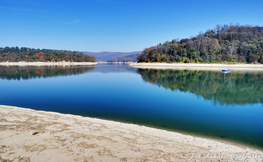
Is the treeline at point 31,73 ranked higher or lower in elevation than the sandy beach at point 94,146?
higher

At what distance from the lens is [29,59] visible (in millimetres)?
109188

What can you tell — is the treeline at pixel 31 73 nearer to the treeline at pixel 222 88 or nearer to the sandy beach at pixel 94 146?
the treeline at pixel 222 88

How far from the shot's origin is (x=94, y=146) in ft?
13.1

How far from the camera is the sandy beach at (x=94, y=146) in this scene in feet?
11.5

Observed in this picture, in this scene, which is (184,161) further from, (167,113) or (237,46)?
(237,46)

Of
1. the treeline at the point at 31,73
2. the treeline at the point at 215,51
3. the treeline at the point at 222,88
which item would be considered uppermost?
the treeline at the point at 215,51

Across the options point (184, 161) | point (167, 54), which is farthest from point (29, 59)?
point (184, 161)

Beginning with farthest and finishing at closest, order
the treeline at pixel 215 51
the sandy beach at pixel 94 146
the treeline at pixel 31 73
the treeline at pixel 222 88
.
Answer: the treeline at pixel 215 51
the treeline at pixel 31 73
the treeline at pixel 222 88
the sandy beach at pixel 94 146

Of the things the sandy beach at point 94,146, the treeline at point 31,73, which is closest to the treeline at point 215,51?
the treeline at point 31,73

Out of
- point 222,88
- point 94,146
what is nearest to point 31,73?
point 222,88

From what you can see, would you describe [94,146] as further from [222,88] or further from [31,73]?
[31,73]

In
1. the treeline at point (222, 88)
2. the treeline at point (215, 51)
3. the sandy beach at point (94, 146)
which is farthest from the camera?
the treeline at point (215, 51)

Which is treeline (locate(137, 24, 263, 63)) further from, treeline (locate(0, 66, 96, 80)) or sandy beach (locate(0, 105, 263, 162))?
sandy beach (locate(0, 105, 263, 162))

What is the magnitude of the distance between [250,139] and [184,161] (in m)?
4.06
